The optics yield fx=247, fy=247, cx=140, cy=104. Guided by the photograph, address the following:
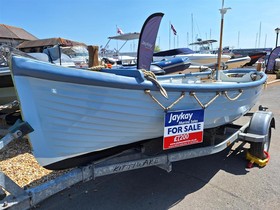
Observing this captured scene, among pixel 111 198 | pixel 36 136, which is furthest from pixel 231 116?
pixel 36 136

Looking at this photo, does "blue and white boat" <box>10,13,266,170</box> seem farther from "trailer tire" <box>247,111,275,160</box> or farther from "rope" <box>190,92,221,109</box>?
"trailer tire" <box>247,111,275,160</box>

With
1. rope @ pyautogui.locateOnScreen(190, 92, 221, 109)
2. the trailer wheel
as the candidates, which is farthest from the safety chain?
the trailer wheel

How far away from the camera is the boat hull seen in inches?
80.7

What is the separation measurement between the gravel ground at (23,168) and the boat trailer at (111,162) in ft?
2.24

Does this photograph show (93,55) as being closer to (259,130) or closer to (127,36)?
(259,130)

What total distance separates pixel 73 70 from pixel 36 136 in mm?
693

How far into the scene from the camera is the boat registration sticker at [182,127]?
8.48 feet

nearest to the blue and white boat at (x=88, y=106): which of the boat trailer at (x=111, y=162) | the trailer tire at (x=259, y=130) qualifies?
the boat trailer at (x=111, y=162)

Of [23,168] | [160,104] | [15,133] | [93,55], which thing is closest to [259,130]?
[160,104]

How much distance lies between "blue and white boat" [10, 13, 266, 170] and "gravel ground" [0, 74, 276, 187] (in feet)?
3.55

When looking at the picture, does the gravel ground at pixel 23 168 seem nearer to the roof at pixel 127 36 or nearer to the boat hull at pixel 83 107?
the boat hull at pixel 83 107

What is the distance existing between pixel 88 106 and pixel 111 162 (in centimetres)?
74

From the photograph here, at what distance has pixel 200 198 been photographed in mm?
2957

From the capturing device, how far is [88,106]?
87.4 inches
